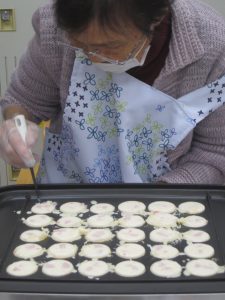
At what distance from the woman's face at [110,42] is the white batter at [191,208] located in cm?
28

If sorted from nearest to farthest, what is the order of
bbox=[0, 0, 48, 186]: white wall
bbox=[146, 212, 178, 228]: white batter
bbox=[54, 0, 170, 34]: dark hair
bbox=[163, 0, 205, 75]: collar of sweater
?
bbox=[54, 0, 170, 34]: dark hair → bbox=[146, 212, 178, 228]: white batter → bbox=[163, 0, 205, 75]: collar of sweater → bbox=[0, 0, 48, 186]: white wall

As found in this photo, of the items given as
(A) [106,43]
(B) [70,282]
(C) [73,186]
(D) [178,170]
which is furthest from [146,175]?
(B) [70,282]

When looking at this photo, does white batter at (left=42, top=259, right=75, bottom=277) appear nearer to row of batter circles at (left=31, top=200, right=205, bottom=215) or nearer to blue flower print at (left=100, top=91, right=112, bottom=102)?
row of batter circles at (left=31, top=200, right=205, bottom=215)

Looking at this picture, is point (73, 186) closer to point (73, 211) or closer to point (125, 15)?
point (73, 211)

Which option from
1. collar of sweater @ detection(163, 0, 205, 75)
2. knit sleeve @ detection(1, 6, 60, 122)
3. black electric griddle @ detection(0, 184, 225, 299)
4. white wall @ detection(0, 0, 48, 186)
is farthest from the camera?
white wall @ detection(0, 0, 48, 186)

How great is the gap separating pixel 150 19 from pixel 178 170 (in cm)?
35

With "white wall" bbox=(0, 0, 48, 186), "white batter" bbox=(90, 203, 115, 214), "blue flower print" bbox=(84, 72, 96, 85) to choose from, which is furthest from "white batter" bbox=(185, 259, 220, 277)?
"white wall" bbox=(0, 0, 48, 186)

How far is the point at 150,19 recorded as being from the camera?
2.52 ft

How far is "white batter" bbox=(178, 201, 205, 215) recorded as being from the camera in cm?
85

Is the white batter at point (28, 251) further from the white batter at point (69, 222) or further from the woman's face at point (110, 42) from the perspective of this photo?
the woman's face at point (110, 42)

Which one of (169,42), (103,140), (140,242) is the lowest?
(140,242)

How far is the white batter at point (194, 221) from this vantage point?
0.82 meters

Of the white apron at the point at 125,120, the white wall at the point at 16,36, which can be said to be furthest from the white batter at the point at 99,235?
the white wall at the point at 16,36

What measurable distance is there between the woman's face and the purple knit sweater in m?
0.08
